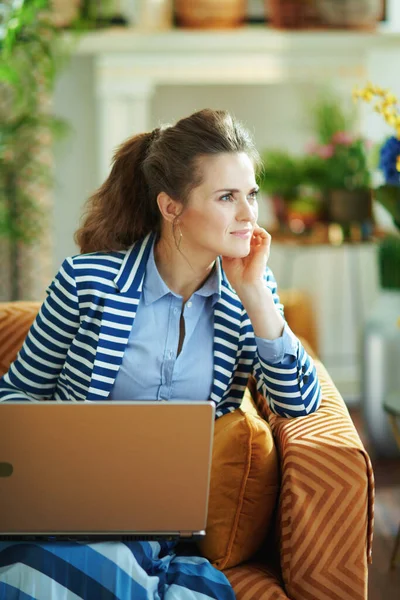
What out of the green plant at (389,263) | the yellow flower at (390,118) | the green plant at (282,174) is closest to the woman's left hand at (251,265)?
the yellow flower at (390,118)

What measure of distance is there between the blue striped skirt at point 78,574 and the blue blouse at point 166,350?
396 millimetres

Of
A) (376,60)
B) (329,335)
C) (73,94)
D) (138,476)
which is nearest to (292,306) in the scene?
(329,335)

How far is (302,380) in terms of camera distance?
1.76 m

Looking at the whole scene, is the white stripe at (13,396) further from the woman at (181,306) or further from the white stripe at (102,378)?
the white stripe at (102,378)

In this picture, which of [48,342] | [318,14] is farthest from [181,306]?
[318,14]

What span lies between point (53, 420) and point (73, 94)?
3.01m

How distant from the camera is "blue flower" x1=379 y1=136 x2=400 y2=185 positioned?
2.24m

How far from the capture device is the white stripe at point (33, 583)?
4.66ft

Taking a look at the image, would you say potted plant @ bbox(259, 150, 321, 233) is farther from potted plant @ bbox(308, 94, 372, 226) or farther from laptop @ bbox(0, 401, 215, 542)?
laptop @ bbox(0, 401, 215, 542)

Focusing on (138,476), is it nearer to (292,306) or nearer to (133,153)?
(133,153)

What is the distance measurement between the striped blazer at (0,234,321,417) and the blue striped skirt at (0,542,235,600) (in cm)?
37

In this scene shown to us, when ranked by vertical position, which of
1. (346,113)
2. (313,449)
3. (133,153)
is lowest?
(313,449)

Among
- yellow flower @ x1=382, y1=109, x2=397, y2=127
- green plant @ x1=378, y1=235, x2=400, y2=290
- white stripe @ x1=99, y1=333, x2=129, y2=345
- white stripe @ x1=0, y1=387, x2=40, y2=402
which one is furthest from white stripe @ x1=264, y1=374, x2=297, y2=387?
green plant @ x1=378, y1=235, x2=400, y2=290

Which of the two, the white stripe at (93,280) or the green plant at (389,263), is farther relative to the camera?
the green plant at (389,263)
